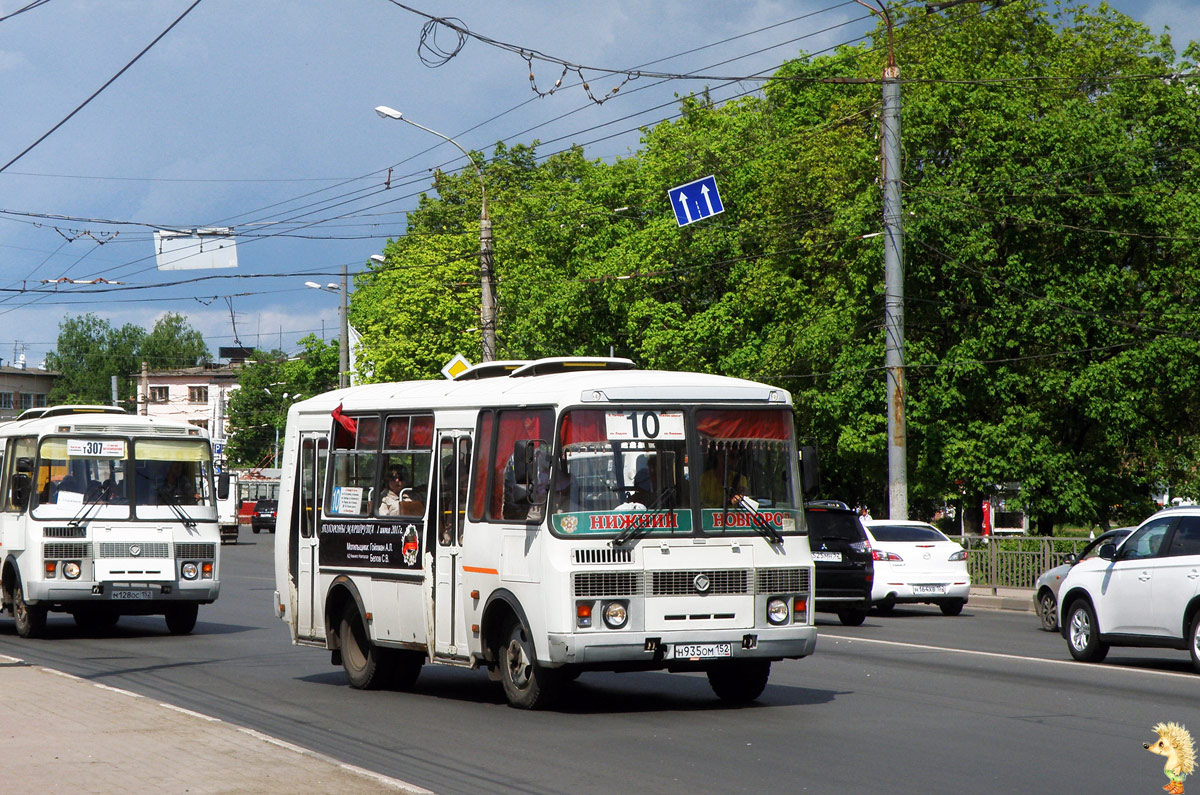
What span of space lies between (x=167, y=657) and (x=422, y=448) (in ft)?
19.0

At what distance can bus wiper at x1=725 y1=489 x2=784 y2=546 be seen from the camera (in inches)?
497

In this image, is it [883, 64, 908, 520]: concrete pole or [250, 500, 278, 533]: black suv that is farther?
[250, 500, 278, 533]: black suv

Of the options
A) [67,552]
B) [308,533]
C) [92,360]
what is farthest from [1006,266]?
[92,360]

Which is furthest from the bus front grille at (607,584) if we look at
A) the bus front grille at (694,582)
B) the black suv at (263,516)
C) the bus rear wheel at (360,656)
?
the black suv at (263,516)

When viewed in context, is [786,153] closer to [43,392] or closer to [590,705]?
[590,705]

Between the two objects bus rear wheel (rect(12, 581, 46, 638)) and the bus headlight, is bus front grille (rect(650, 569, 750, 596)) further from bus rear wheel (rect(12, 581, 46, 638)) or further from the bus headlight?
bus rear wheel (rect(12, 581, 46, 638))

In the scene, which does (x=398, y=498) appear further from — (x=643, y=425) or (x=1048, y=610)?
(x=1048, y=610)

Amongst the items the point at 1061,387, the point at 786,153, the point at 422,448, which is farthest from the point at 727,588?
the point at 786,153

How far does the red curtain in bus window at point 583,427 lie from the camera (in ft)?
40.7

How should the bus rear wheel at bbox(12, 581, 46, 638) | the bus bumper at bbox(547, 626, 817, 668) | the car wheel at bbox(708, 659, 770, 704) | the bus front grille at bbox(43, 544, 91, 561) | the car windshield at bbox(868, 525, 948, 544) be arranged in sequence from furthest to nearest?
the car windshield at bbox(868, 525, 948, 544), the bus rear wheel at bbox(12, 581, 46, 638), the bus front grille at bbox(43, 544, 91, 561), the car wheel at bbox(708, 659, 770, 704), the bus bumper at bbox(547, 626, 817, 668)

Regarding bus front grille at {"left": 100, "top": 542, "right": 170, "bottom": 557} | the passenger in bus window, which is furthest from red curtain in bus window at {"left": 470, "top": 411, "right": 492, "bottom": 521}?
bus front grille at {"left": 100, "top": 542, "right": 170, "bottom": 557}

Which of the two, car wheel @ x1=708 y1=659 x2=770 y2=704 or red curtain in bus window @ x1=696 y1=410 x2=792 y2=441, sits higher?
red curtain in bus window @ x1=696 y1=410 x2=792 y2=441

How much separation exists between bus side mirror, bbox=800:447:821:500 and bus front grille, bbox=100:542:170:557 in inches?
419

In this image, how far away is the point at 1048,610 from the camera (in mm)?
23078
